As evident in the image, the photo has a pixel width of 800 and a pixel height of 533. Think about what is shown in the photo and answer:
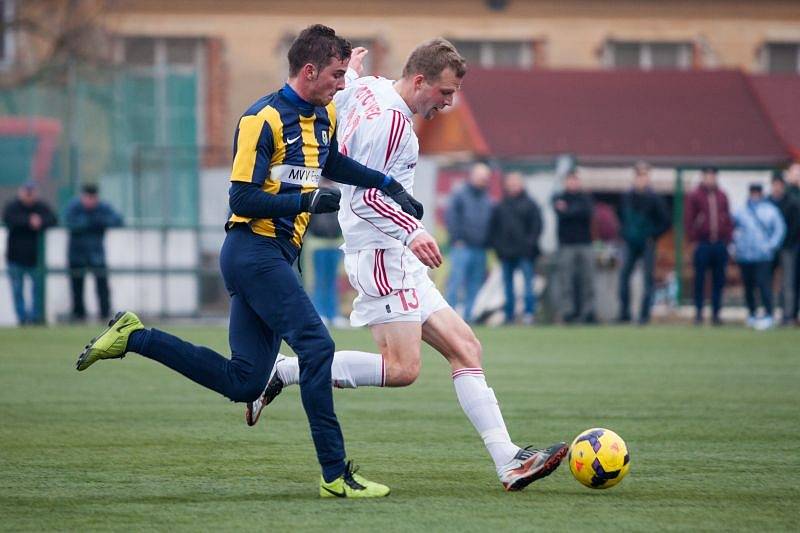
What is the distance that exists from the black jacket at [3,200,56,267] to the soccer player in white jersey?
1459 centimetres

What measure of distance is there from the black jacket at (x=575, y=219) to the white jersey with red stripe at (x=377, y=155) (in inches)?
558

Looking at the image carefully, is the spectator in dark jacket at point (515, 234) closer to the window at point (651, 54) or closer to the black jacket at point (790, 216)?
the black jacket at point (790, 216)

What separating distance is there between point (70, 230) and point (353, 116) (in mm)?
15125

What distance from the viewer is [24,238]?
2184 cm

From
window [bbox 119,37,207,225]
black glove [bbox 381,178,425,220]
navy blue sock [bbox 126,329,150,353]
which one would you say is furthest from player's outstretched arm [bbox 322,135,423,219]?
window [bbox 119,37,207,225]

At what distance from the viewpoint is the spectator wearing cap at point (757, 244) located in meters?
21.9

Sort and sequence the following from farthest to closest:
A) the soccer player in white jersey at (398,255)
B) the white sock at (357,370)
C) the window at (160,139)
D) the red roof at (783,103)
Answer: the red roof at (783,103)
the window at (160,139)
the white sock at (357,370)
the soccer player in white jersey at (398,255)

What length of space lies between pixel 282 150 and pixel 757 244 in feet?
52.4

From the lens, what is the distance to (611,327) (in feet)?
72.0

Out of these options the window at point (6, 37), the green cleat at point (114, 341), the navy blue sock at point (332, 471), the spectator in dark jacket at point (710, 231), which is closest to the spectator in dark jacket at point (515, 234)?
the spectator in dark jacket at point (710, 231)

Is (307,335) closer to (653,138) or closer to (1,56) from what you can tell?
Answer: (653,138)

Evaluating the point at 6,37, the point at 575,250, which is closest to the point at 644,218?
the point at 575,250

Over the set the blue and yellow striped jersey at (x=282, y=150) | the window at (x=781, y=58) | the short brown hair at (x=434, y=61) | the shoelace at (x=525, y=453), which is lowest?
the shoelace at (x=525, y=453)

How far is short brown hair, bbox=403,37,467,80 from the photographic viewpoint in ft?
25.2
